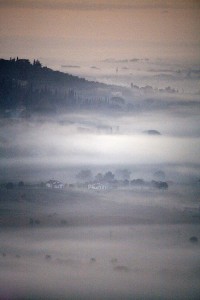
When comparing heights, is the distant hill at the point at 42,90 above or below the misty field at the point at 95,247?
above

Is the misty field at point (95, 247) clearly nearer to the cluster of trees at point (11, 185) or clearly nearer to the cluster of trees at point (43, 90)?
the cluster of trees at point (11, 185)

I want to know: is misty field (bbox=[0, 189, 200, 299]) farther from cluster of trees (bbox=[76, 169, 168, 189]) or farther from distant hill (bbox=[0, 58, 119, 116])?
distant hill (bbox=[0, 58, 119, 116])

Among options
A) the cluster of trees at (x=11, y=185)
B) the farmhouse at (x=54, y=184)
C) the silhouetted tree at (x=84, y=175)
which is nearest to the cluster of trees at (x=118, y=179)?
the silhouetted tree at (x=84, y=175)

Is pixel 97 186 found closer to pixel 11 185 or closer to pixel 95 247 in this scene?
pixel 95 247

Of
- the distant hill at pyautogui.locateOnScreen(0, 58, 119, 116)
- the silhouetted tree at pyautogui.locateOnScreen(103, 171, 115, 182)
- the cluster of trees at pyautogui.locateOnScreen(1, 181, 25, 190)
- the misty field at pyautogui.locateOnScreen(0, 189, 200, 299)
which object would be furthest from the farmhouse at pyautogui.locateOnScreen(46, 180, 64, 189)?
the distant hill at pyautogui.locateOnScreen(0, 58, 119, 116)

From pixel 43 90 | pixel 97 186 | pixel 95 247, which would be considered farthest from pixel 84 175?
pixel 43 90

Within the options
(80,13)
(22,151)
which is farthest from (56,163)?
(80,13)

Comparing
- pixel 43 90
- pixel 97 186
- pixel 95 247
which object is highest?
pixel 43 90
